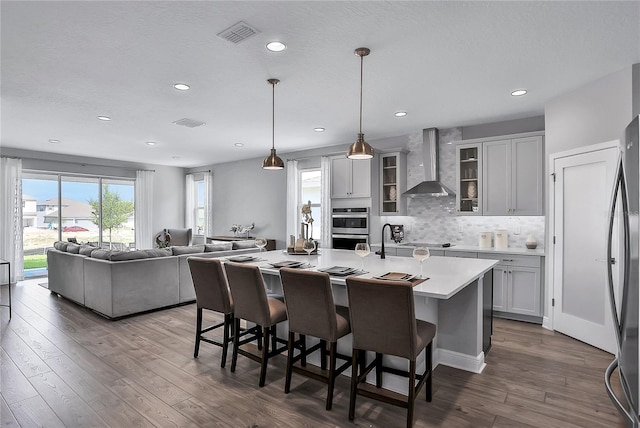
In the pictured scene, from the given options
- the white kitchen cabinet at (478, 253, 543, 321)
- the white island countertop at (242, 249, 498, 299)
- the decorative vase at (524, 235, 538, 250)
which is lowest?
the white kitchen cabinet at (478, 253, 543, 321)

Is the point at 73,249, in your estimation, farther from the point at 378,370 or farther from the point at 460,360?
the point at 460,360

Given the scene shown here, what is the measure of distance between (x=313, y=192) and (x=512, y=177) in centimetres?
372

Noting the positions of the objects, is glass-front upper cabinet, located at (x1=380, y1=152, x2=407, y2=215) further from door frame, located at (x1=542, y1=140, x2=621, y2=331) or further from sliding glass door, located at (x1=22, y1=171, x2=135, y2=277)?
sliding glass door, located at (x1=22, y1=171, x2=135, y2=277)

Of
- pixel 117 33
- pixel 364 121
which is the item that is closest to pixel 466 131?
pixel 364 121

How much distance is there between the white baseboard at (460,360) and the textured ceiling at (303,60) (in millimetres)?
2574

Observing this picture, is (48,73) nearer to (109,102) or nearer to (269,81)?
(109,102)

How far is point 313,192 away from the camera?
24.1 ft

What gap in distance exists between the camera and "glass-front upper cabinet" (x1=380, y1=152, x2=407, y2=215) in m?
5.77

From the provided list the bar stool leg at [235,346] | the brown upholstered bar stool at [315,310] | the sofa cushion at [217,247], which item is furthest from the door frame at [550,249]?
the sofa cushion at [217,247]

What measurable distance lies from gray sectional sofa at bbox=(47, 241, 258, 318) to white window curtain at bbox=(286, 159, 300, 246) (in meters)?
1.85

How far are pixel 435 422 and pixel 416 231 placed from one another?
383 centimetres

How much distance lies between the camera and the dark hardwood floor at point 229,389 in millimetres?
2369

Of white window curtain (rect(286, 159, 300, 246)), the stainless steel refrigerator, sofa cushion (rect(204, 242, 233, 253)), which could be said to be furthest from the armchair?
the stainless steel refrigerator

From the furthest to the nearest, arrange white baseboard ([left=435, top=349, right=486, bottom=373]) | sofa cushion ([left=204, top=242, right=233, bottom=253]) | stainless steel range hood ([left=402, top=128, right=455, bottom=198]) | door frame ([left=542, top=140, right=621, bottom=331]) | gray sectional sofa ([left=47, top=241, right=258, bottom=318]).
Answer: sofa cushion ([left=204, top=242, right=233, bottom=253])
stainless steel range hood ([left=402, top=128, right=455, bottom=198])
gray sectional sofa ([left=47, top=241, right=258, bottom=318])
door frame ([left=542, top=140, right=621, bottom=331])
white baseboard ([left=435, top=349, right=486, bottom=373])
